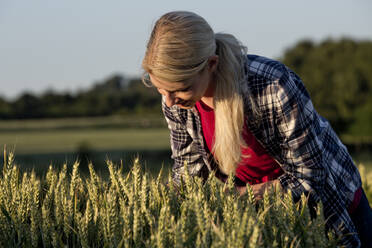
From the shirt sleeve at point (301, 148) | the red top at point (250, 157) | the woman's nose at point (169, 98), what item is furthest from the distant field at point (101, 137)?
the woman's nose at point (169, 98)

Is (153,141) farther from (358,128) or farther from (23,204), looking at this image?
(23,204)

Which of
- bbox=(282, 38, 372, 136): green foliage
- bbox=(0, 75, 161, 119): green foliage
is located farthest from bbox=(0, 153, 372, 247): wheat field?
bbox=(0, 75, 161, 119): green foliage

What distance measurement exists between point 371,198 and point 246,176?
3.20 meters

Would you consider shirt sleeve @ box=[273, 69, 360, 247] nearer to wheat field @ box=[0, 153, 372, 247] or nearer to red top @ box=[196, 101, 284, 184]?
red top @ box=[196, 101, 284, 184]

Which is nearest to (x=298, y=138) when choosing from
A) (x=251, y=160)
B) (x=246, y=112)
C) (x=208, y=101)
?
(x=246, y=112)

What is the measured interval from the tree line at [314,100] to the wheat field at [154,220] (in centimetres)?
2581

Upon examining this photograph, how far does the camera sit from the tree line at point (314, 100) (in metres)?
28.9

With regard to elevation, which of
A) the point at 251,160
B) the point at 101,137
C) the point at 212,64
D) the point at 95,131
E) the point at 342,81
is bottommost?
Result: the point at 101,137

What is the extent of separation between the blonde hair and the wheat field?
32cm

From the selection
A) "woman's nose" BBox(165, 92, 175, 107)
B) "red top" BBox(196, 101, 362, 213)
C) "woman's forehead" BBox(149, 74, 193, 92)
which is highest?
"woman's forehead" BBox(149, 74, 193, 92)

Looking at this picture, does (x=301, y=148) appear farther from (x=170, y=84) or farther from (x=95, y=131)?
(x=95, y=131)

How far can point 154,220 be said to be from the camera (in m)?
1.38

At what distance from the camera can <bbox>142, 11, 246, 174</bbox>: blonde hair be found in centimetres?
199

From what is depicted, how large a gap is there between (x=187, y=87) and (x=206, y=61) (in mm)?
165
